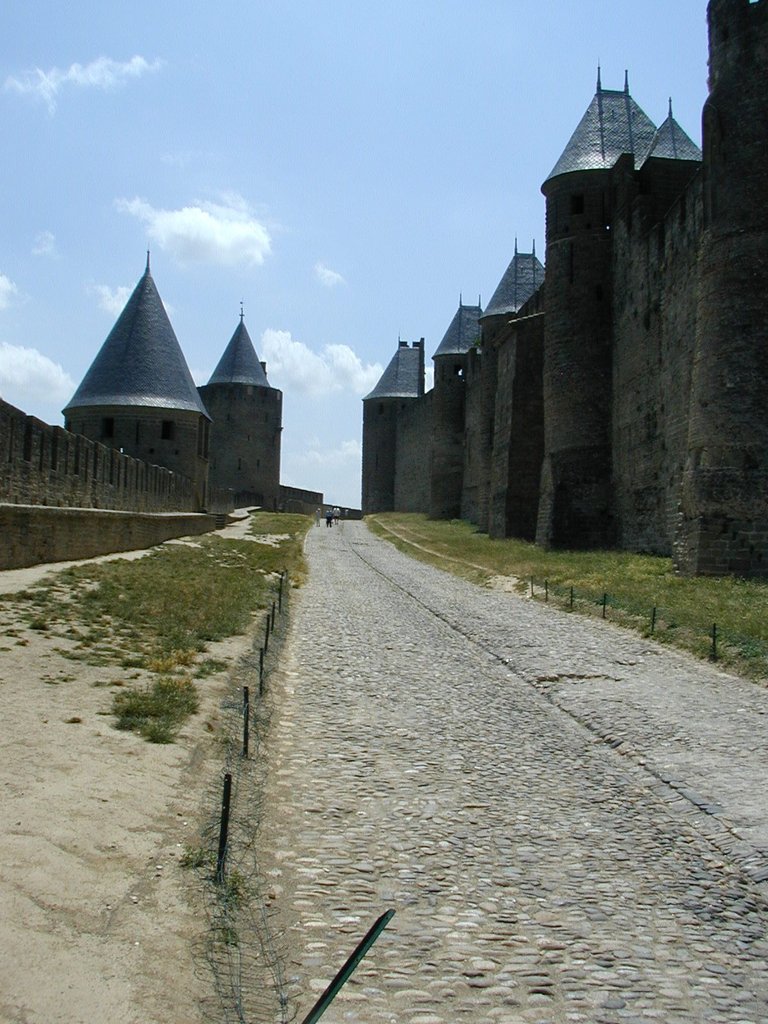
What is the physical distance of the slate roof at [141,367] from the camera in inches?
1572

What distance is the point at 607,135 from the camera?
27.8m

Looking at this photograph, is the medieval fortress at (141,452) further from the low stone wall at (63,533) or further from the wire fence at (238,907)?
the wire fence at (238,907)

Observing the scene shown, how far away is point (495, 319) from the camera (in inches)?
1703

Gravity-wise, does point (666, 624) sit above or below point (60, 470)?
below

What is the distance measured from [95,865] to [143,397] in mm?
37248

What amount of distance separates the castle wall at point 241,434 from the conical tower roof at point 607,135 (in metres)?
37.5

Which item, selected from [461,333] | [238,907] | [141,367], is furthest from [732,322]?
[461,333]

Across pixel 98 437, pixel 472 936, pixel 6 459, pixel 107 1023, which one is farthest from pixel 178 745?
pixel 98 437

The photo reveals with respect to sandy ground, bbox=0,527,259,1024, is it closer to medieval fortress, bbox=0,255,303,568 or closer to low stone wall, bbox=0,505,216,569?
low stone wall, bbox=0,505,216,569

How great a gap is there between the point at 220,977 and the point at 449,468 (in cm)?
4641

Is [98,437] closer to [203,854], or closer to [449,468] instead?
[449,468]

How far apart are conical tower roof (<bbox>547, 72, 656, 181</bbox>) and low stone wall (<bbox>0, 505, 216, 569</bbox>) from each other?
14481mm

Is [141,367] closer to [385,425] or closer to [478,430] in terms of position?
[478,430]

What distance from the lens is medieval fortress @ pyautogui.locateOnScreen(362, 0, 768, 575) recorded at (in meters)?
16.9
